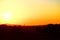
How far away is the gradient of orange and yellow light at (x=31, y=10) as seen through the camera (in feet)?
3.71

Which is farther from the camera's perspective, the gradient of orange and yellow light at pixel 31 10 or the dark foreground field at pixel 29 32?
the gradient of orange and yellow light at pixel 31 10

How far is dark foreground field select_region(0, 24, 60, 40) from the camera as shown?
0.90m

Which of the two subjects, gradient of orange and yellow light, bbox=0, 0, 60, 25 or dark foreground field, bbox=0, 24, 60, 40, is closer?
dark foreground field, bbox=0, 24, 60, 40

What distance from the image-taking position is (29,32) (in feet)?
2.98

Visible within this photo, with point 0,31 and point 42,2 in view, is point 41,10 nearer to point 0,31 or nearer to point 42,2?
point 42,2

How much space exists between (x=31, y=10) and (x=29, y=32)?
14.0 inches

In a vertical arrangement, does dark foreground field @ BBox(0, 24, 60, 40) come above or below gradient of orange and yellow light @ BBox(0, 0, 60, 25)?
below

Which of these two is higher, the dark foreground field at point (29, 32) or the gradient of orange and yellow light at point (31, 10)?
the gradient of orange and yellow light at point (31, 10)

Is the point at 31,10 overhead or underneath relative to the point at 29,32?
overhead

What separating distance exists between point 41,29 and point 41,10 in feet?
1.06

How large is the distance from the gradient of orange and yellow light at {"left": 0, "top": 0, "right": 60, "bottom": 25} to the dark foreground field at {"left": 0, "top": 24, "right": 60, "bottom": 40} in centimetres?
20

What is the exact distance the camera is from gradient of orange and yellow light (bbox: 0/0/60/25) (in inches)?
44.5

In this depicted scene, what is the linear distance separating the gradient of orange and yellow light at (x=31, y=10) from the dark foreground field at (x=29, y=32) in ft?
0.65

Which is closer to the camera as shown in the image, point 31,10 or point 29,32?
point 29,32
